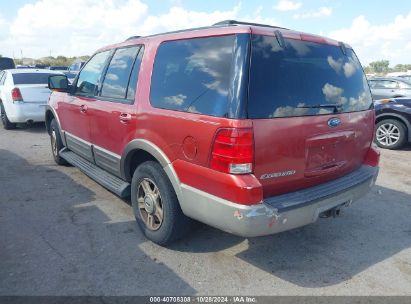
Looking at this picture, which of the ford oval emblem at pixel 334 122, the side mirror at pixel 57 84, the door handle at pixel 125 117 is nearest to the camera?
the ford oval emblem at pixel 334 122

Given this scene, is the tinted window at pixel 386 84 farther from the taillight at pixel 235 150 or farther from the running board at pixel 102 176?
the taillight at pixel 235 150

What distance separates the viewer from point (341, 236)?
3.68m

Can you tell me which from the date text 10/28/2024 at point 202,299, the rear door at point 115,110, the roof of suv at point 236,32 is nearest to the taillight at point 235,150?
the roof of suv at point 236,32

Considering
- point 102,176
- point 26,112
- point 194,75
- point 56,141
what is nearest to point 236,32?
point 194,75

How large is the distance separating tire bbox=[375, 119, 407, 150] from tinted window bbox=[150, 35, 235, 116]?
6.60m

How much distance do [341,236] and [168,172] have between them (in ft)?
6.67

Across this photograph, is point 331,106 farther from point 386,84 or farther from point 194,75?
point 386,84

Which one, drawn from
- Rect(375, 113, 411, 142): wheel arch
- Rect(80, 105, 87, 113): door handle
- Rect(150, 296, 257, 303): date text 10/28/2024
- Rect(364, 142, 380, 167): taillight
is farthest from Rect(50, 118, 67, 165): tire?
Rect(375, 113, 411, 142): wheel arch

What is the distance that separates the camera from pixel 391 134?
796 cm

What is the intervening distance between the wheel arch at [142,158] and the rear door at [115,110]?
0.12 metres

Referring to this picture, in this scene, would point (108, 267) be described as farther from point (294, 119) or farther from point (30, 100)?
point (30, 100)

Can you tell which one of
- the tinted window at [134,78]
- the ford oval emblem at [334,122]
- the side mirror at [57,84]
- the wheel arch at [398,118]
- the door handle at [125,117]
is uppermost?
the tinted window at [134,78]

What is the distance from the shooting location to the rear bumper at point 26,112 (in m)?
8.77

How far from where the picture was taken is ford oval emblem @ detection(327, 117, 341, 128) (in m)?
2.91
